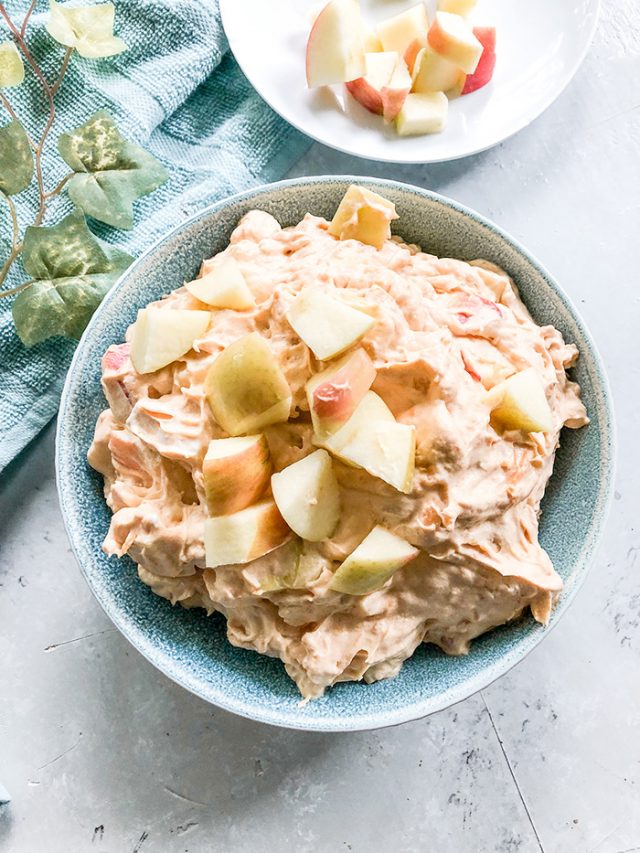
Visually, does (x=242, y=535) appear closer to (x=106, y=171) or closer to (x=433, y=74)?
(x=106, y=171)

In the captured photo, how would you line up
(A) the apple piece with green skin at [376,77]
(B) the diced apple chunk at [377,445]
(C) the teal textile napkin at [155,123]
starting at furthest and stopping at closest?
1. (A) the apple piece with green skin at [376,77]
2. (C) the teal textile napkin at [155,123]
3. (B) the diced apple chunk at [377,445]

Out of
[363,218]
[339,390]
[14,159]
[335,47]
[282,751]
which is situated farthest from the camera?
[335,47]

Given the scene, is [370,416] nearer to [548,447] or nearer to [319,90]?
[548,447]

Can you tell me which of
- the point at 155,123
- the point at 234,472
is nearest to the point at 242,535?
the point at 234,472

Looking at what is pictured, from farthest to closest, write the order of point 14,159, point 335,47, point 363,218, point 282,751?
point 335,47, point 282,751, point 14,159, point 363,218

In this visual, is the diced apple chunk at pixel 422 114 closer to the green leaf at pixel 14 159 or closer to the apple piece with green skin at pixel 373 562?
the green leaf at pixel 14 159

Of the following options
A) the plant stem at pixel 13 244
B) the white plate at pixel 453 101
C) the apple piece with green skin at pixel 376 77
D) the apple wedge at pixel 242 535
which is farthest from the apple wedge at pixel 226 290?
the apple piece with green skin at pixel 376 77

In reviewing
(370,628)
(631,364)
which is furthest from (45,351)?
(631,364)

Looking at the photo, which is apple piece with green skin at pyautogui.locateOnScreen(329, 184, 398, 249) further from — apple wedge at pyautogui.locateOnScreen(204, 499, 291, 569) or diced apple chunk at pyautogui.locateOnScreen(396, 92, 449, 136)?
apple wedge at pyautogui.locateOnScreen(204, 499, 291, 569)
